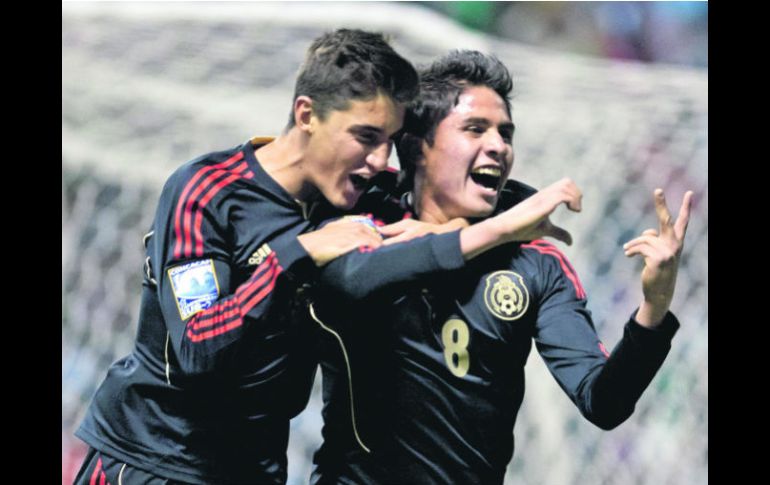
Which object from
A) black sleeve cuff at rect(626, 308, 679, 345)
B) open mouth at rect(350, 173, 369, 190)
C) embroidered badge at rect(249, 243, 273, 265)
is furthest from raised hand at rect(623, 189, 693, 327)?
embroidered badge at rect(249, 243, 273, 265)

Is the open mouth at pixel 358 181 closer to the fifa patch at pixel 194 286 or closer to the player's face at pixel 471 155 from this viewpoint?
the player's face at pixel 471 155

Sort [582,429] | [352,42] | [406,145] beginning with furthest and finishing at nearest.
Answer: [582,429], [406,145], [352,42]

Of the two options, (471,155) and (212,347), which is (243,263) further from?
(471,155)

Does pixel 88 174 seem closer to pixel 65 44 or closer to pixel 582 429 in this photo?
pixel 65 44

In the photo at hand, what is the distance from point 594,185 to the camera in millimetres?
3736

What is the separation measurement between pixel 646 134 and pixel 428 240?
1.87 meters

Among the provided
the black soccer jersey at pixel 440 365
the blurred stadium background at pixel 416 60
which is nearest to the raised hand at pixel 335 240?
the black soccer jersey at pixel 440 365

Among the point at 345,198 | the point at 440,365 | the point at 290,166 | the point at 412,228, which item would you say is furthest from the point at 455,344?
the point at 290,166

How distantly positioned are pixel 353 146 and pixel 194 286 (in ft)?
1.18

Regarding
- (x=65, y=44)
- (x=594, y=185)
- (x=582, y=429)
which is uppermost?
(x=65, y=44)
